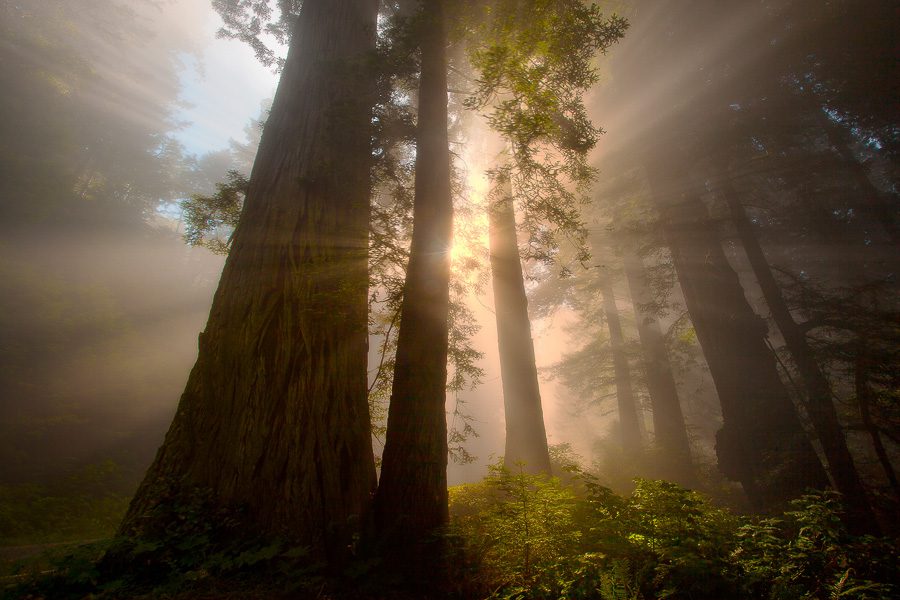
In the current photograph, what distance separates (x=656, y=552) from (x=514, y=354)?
573cm

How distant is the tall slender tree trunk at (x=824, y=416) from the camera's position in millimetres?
5680

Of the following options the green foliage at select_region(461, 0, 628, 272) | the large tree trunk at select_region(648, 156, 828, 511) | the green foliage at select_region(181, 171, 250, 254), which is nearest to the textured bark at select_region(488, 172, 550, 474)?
the green foliage at select_region(461, 0, 628, 272)

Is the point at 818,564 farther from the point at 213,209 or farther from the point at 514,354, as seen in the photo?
the point at 213,209

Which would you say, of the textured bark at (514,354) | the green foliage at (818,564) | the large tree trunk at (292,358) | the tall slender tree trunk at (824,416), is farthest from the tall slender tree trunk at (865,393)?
the large tree trunk at (292,358)

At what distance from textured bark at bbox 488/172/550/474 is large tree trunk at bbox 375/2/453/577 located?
8.77ft

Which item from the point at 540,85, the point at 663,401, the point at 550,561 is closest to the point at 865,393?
the point at 550,561

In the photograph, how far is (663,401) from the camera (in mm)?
14531

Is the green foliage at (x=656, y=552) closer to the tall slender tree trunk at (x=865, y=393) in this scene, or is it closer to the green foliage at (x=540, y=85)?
the green foliage at (x=540, y=85)

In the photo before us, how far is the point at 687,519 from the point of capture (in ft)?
9.05

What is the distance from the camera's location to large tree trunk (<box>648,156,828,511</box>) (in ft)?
22.7

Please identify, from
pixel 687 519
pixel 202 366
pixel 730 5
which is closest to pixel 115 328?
pixel 202 366

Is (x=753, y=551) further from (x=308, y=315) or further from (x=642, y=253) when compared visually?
(x=642, y=253)

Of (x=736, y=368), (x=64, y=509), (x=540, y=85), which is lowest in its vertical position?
(x=64, y=509)

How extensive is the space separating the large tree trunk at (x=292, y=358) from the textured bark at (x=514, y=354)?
3.49 metres
